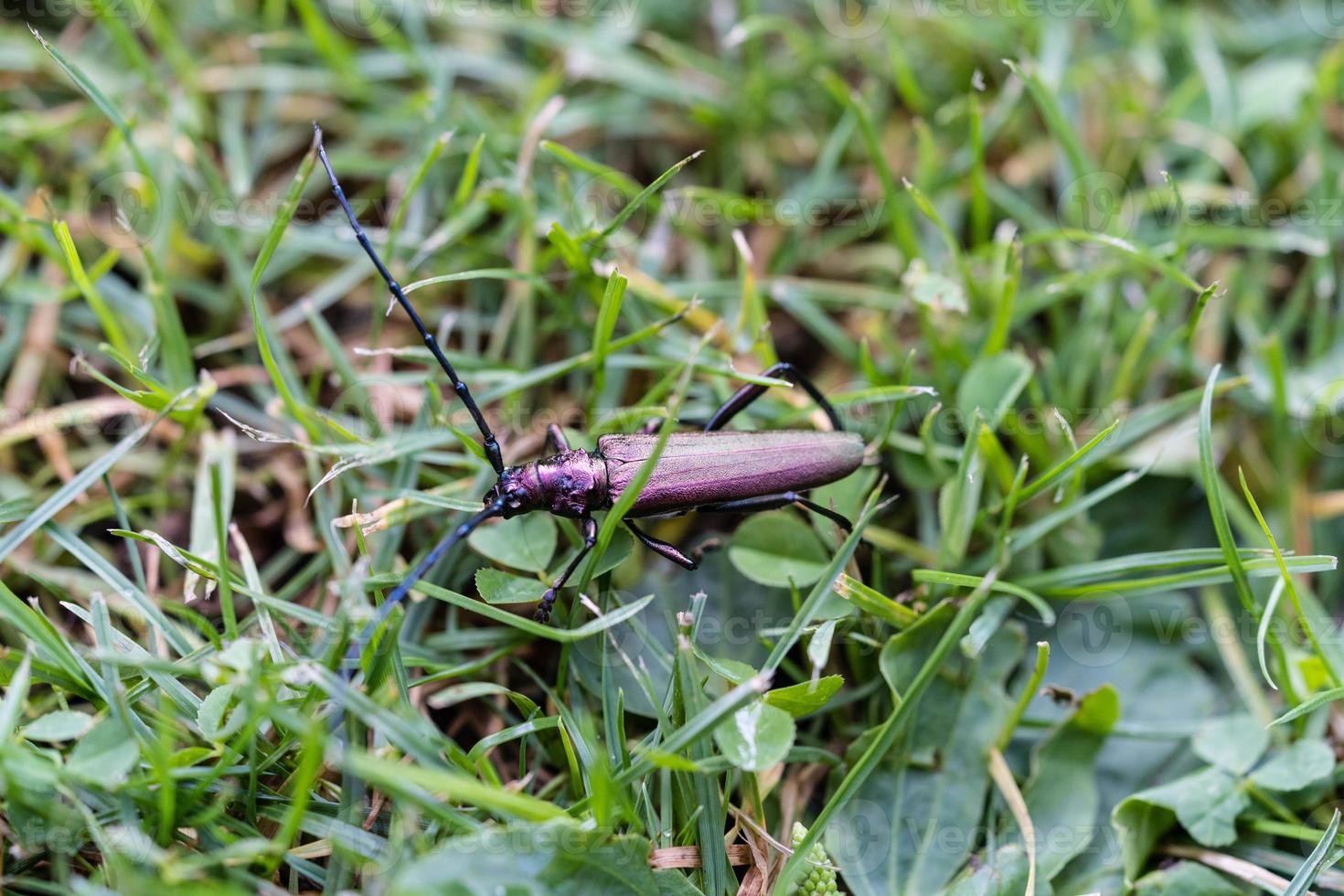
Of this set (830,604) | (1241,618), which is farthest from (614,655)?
(1241,618)

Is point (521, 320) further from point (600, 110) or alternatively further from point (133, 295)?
point (133, 295)

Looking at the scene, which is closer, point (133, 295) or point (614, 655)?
point (614, 655)

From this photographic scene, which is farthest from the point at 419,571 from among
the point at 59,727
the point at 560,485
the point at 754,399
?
the point at 754,399

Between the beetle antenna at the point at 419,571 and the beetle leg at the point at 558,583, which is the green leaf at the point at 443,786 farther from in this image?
the beetle leg at the point at 558,583

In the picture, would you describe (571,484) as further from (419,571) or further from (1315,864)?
(1315,864)

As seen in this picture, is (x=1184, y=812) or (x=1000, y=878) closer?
(x=1000, y=878)

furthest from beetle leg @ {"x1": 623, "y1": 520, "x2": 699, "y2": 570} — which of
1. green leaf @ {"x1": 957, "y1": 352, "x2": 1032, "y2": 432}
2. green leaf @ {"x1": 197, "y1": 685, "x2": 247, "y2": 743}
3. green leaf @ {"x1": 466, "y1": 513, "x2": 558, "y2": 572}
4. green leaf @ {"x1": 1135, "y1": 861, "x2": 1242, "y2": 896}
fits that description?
green leaf @ {"x1": 1135, "y1": 861, "x2": 1242, "y2": 896}
